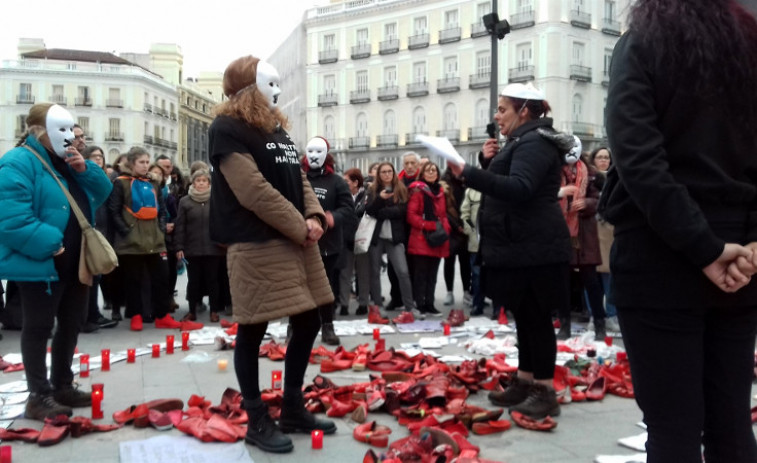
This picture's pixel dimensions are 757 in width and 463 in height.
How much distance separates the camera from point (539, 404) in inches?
196

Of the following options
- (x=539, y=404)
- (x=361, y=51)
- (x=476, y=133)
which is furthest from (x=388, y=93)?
(x=539, y=404)

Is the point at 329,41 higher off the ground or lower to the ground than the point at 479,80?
higher

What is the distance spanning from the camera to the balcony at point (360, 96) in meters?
53.2

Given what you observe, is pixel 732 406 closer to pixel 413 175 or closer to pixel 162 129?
pixel 413 175

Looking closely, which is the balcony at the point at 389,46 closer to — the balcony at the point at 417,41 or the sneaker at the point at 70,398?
the balcony at the point at 417,41

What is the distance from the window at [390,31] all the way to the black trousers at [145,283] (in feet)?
148

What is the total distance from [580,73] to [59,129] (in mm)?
43170

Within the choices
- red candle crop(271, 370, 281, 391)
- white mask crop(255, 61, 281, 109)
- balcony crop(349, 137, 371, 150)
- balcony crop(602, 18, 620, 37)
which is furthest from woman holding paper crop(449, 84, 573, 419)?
balcony crop(349, 137, 371, 150)

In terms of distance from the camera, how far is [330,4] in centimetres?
5647

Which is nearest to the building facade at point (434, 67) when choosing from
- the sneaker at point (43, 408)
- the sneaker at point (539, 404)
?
the sneaker at point (539, 404)

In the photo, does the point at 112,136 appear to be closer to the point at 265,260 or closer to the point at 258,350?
the point at 258,350

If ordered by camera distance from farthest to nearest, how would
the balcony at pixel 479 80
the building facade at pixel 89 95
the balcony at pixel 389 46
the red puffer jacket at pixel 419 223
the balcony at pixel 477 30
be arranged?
the building facade at pixel 89 95
the balcony at pixel 389 46
the balcony at pixel 477 30
the balcony at pixel 479 80
the red puffer jacket at pixel 419 223

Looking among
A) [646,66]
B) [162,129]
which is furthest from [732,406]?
[162,129]

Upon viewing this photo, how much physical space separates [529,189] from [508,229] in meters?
0.36
